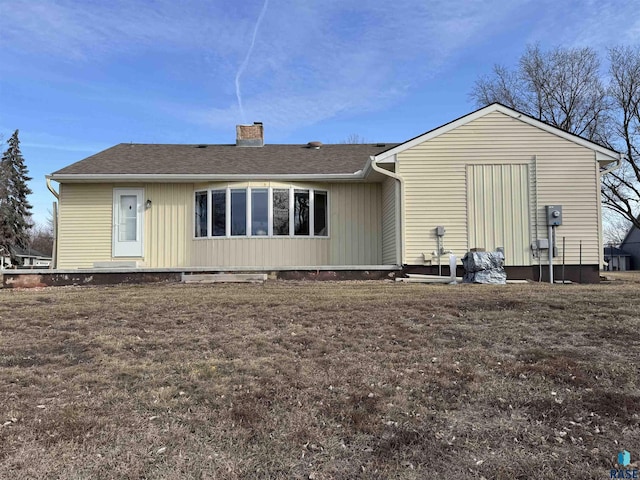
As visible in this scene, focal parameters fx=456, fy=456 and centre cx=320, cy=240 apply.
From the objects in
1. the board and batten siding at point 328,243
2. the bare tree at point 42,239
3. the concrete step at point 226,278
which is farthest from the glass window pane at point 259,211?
the bare tree at point 42,239

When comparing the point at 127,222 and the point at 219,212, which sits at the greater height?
the point at 219,212

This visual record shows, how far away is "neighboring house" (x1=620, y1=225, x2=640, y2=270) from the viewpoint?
45.4 metres

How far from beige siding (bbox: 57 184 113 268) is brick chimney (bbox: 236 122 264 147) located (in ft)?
15.5

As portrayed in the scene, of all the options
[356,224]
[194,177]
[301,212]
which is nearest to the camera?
[194,177]

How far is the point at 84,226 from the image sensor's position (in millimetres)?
12156

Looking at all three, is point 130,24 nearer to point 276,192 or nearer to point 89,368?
point 276,192

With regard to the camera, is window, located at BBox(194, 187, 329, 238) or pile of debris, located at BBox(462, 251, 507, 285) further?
window, located at BBox(194, 187, 329, 238)

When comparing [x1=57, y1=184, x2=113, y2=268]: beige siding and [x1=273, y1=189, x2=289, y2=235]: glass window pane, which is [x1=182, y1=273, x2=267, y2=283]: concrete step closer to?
[x1=273, y1=189, x2=289, y2=235]: glass window pane

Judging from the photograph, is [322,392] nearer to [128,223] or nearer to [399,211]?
[399,211]

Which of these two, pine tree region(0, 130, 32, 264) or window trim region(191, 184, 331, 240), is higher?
pine tree region(0, 130, 32, 264)

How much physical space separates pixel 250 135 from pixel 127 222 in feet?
16.8

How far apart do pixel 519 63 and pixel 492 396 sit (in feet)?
94.6

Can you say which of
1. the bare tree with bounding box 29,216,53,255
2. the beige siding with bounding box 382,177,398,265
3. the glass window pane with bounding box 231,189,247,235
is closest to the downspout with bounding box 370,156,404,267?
the beige siding with bounding box 382,177,398,265

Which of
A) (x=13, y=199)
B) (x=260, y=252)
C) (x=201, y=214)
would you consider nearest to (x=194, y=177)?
(x=201, y=214)
